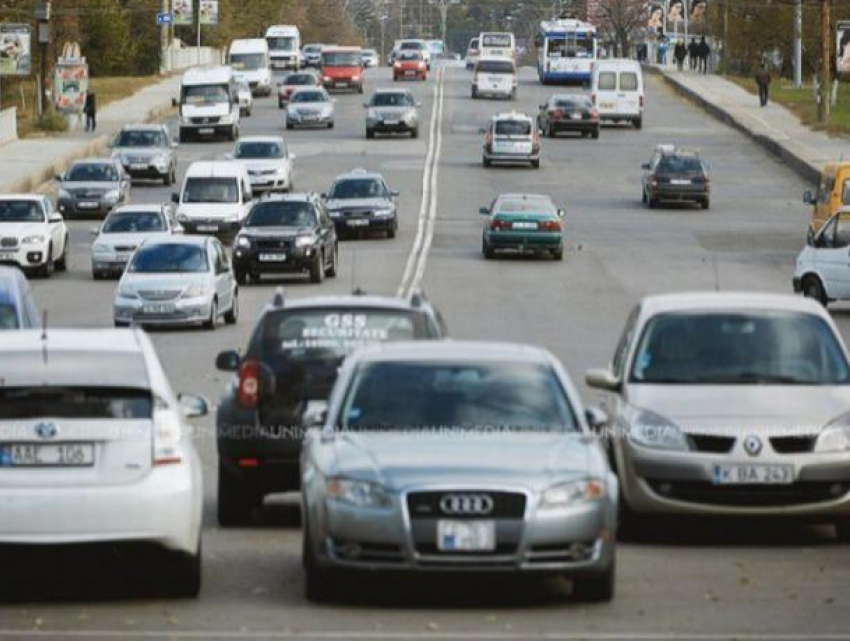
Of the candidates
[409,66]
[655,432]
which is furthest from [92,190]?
[409,66]

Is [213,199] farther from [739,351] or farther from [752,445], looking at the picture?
[752,445]

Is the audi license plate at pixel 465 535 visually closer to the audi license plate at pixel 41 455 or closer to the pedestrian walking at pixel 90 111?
the audi license plate at pixel 41 455

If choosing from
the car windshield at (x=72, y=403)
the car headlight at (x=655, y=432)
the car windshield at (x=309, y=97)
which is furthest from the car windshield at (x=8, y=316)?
the car windshield at (x=309, y=97)

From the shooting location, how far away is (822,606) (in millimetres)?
13328

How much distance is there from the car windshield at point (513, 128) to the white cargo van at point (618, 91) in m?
12.9

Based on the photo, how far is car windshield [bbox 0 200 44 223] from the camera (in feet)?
159

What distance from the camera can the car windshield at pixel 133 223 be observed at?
47844mm

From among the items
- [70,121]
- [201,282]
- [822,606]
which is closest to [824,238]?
[201,282]

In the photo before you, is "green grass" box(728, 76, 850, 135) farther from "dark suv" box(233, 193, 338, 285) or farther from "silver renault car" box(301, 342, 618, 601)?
"silver renault car" box(301, 342, 618, 601)

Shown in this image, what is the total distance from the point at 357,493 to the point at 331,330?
13.4ft

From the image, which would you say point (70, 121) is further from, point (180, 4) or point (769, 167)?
point (180, 4)

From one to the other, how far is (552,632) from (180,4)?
10762 cm

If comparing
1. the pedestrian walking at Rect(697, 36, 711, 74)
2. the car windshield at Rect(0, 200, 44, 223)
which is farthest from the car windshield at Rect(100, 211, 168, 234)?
the pedestrian walking at Rect(697, 36, 711, 74)

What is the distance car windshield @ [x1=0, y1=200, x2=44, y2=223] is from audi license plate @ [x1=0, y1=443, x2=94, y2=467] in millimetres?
35654
